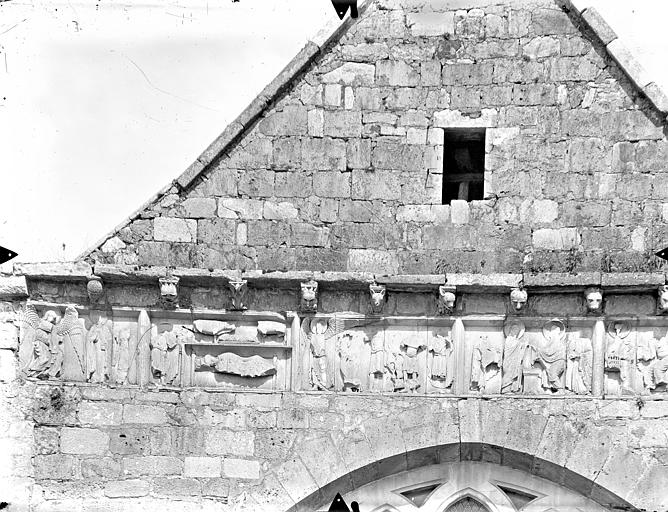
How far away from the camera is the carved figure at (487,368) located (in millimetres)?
11641

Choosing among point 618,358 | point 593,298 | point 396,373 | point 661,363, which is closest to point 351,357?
point 396,373

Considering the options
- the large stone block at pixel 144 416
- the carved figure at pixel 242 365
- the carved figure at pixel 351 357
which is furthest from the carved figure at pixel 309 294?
the large stone block at pixel 144 416

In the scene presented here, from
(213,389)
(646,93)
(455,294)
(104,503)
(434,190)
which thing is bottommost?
(104,503)

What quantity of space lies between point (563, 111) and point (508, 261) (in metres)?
1.26

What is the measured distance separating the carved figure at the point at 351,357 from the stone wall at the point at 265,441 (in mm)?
119

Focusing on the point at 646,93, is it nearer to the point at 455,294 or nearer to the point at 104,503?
the point at 455,294

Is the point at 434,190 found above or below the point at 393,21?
below

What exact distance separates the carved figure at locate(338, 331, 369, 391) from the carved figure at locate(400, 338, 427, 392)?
0.32m

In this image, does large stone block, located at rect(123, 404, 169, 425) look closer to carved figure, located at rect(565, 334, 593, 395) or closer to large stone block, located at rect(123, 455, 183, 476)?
large stone block, located at rect(123, 455, 183, 476)

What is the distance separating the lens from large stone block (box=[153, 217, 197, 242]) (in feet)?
38.8

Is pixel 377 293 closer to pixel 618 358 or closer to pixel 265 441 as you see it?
pixel 265 441

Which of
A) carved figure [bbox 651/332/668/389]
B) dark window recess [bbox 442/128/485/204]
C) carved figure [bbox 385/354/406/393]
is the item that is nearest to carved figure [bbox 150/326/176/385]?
carved figure [bbox 385/354/406/393]

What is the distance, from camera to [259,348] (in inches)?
466

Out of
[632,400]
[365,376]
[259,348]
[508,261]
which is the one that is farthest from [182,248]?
[632,400]
